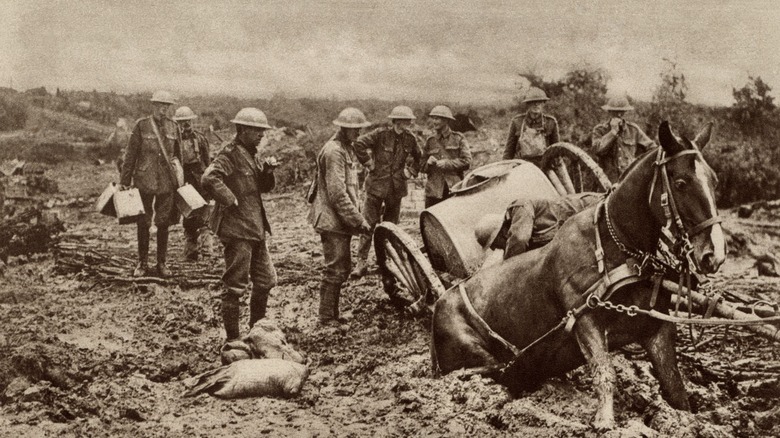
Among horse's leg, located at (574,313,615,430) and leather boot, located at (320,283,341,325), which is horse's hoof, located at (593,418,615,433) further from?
leather boot, located at (320,283,341,325)

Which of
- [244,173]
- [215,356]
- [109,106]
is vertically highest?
[109,106]

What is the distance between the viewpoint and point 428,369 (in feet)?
16.6

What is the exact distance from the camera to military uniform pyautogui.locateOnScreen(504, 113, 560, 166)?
7262mm

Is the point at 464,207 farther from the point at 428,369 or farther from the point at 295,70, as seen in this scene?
the point at 295,70

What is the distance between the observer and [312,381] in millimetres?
5109

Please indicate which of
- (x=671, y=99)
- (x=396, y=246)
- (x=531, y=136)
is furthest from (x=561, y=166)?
(x=671, y=99)

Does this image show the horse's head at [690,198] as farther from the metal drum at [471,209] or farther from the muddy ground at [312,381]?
the metal drum at [471,209]

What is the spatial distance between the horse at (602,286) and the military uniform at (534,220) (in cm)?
11

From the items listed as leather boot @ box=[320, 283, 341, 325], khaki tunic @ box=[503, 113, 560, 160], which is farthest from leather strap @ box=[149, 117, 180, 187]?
khaki tunic @ box=[503, 113, 560, 160]

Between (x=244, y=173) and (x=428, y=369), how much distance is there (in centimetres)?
234

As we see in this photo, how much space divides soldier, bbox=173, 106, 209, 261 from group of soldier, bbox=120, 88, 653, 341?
14 mm

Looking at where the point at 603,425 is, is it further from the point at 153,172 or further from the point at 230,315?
the point at 153,172

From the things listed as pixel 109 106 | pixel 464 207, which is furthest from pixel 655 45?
pixel 109 106

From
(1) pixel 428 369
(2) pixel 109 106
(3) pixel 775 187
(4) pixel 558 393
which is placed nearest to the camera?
(4) pixel 558 393
